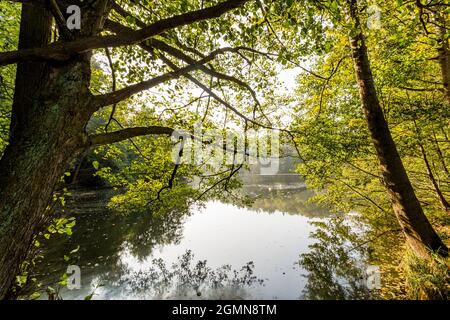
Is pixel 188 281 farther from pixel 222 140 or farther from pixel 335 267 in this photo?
pixel 222 140

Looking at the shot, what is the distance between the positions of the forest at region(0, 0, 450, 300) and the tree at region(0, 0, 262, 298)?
1cm

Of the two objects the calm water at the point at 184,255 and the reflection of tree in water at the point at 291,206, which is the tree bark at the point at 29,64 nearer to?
the calm water at the point at 184,255

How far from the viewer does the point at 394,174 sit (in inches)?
179

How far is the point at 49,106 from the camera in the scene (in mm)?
1925

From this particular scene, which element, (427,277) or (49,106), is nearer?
(49,106)

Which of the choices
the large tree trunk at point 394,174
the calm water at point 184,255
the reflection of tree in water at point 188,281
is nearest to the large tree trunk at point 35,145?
the large tree trunk at point 394,174

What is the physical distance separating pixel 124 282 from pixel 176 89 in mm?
7946

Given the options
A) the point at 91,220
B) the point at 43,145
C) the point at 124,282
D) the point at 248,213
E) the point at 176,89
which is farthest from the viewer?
the point at 248,213

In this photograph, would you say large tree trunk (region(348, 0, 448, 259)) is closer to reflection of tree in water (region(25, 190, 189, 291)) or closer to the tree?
the tree

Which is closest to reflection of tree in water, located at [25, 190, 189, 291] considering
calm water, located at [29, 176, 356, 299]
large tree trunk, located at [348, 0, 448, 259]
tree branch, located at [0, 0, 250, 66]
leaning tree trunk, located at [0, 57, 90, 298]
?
calm water, located at [29, 176, 356, 299]

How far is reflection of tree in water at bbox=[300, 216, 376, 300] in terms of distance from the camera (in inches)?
286

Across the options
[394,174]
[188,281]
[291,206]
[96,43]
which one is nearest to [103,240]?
[188,281]
